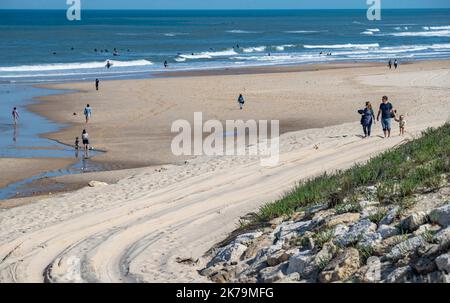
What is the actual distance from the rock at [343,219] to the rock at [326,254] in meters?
0.76

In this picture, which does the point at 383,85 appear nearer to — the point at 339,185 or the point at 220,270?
the point at 339,185

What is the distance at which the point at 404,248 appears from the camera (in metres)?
8.71

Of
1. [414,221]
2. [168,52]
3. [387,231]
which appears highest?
[168,52]

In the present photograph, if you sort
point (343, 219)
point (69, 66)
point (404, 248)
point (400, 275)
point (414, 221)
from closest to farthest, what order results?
point (400, 275), point (404, 248), point (414, 221), point (343, 219), point (69, 66)

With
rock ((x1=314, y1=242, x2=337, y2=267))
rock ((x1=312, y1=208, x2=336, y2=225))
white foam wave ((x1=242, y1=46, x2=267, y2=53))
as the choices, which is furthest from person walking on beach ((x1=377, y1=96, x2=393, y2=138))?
white foam wave ((x1=242, y1=46, x2=267, y2=53))

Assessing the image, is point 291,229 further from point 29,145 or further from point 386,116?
point 29,145

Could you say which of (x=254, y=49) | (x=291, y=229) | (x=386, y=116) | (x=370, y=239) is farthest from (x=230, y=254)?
(x=254, y=49)

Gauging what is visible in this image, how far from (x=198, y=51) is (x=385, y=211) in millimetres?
71681

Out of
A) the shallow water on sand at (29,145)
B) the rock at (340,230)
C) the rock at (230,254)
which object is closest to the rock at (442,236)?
the rock at (340,230)

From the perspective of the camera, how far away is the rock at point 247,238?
35.9ft

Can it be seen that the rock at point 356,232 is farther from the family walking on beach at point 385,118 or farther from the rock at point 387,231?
the family walking on beach at point 385,118

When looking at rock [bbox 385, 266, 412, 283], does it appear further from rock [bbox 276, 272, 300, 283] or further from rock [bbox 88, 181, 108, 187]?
rock [bbox 88, 181, 108, 187]

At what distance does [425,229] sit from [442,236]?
1.90ft
